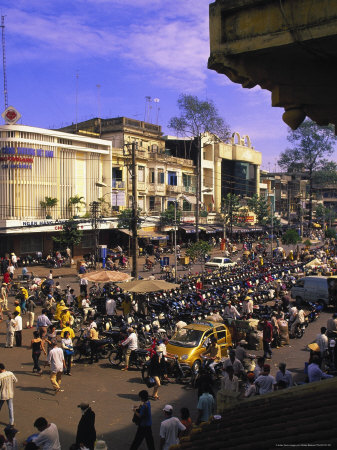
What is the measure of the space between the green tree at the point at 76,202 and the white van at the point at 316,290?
20.2 metres

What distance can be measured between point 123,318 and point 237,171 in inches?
1839

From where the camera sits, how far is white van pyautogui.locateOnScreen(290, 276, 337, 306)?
69.7 feet

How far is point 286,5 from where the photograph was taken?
157 inches

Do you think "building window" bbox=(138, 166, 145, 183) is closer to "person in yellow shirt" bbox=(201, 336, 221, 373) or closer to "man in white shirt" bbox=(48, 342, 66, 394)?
"person in yellow shirt" bbox=(201, 336, 221, 373)

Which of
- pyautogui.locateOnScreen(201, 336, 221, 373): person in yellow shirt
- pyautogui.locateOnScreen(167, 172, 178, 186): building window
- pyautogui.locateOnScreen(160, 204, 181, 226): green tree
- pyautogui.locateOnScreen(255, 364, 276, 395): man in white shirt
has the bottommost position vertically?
pyautogui.locateOnScreen(201, 336, 221, 373): person in yellow shirt

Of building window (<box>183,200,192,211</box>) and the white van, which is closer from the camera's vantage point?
the white van

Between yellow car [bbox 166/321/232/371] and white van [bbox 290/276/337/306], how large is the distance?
353 inches

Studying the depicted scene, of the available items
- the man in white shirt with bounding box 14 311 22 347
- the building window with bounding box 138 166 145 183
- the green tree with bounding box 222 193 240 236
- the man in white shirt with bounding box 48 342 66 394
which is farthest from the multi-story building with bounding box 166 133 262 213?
the man in white shirt with bounding box 48 342 66 394

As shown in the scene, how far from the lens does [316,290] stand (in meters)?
21.7

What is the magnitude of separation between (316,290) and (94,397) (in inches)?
553

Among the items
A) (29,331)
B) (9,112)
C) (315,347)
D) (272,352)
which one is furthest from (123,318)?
(9,112)

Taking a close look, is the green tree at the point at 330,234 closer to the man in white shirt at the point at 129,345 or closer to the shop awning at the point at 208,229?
the shop awning at the point at 208,229

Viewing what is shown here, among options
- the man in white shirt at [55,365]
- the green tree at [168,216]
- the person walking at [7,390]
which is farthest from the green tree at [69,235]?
the person walking at [7,390]

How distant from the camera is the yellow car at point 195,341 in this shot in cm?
1246
